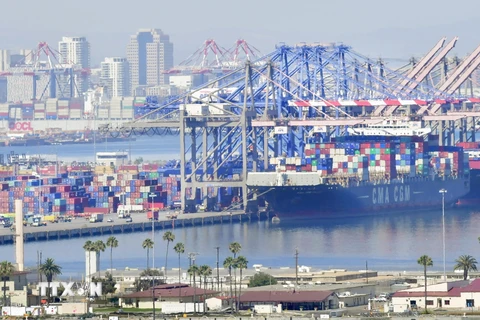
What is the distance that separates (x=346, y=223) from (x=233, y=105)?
11.9 metres

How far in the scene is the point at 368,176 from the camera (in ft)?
374

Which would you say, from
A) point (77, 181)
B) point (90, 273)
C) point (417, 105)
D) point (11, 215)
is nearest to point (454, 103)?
point (417, 105)

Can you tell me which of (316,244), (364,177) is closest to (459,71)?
(364,177)

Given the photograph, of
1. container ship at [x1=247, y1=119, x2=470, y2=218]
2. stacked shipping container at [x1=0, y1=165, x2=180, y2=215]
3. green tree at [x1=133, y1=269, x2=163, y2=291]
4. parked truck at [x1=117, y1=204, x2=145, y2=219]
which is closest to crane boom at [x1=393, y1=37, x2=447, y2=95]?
container ship at [x1=247, y1=119, x2=470, y2=218]

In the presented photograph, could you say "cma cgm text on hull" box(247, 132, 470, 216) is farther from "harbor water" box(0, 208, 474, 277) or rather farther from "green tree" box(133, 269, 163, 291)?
"green tree" box(133, 269, 163, 291)

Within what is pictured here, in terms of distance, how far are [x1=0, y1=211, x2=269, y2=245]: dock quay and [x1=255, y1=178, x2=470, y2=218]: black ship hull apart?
1402mm

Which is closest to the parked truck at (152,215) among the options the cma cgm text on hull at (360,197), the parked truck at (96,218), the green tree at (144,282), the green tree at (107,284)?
the parked truck at (96,218)

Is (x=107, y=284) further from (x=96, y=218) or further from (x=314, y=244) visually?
(x=96, y=218)

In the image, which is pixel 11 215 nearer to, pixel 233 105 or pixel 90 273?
pixel 233 105

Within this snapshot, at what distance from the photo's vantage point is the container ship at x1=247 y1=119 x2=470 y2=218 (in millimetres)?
107938

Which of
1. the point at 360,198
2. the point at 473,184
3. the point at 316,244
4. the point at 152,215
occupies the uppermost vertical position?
the point at 473,184

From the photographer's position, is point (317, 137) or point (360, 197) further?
point (317, 137)

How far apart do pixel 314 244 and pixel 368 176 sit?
27.3 m

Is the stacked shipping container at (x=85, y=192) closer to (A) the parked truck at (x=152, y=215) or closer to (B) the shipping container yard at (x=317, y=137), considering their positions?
(B) the shipping container yard at (x=317, y=137)
